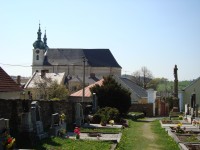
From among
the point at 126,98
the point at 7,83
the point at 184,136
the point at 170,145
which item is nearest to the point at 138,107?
the point at 126,98

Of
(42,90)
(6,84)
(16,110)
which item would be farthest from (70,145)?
(42,90)

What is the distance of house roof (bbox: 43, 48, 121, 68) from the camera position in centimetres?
10775

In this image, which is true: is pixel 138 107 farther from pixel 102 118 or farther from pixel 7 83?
pixel 7 83

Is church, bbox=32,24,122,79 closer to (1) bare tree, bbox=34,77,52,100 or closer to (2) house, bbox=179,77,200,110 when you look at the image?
(1) bare tree, bbox=34,77,52,100

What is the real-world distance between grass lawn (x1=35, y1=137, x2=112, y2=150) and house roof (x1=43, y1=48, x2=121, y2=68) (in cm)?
9137

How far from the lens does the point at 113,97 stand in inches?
1352

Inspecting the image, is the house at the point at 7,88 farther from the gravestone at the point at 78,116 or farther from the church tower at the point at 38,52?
the church tower at the point at 38,52

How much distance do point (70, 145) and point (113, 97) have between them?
769 inches

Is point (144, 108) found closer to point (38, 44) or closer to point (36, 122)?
point (36, 122)

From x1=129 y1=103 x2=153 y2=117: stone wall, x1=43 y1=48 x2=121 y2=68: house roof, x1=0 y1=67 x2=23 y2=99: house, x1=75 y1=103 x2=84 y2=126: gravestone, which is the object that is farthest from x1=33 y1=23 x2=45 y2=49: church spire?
x1=75 y1=103 x2=84 y2=126: gravestone

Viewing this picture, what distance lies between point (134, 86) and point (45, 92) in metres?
13.0

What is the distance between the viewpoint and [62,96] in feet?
166

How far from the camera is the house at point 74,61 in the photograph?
10744 centimetres

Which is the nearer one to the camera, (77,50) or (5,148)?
(5,148)
